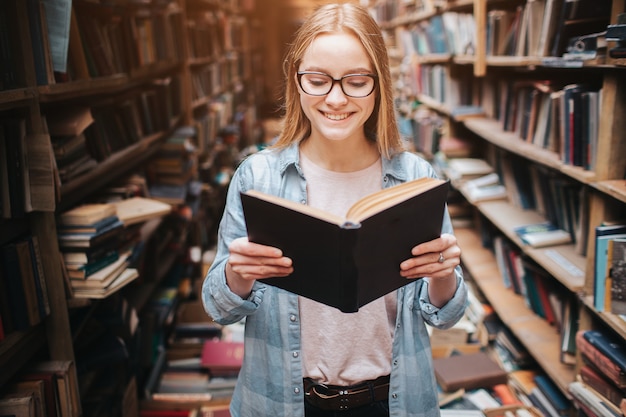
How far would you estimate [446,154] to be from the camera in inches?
143

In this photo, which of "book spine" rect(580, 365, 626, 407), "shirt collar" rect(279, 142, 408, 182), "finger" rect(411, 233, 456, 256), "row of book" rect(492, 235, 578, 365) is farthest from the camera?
"row of book" rect(492, 235, 578, 365)

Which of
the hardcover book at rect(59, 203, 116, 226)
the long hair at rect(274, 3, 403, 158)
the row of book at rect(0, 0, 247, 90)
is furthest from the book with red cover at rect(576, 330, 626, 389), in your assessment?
the row of book at rect(0, 0, 247, 90)

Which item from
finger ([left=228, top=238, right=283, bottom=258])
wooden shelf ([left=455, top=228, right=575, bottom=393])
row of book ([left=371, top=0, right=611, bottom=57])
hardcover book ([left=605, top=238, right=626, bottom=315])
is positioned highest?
row of book ([left=371, top=0, right=611, bottom=57])

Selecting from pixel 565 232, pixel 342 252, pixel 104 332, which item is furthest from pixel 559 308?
pixel 104 332

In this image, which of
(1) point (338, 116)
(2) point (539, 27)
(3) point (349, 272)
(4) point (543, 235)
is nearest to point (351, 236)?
(3) point (349, 272)

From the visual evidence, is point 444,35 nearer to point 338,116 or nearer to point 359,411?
point 338,116

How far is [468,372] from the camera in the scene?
2332mm

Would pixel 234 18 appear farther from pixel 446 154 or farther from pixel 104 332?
pixel 104 332

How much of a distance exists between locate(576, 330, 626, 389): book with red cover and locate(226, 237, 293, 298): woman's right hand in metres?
1.14

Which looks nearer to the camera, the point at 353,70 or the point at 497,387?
the point at 353,70

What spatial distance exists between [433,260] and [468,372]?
149cm

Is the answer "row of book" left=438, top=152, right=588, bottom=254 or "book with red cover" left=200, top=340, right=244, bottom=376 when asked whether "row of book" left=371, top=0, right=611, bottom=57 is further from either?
"book with red cover" left=200, top=340, right=244, bottom=376

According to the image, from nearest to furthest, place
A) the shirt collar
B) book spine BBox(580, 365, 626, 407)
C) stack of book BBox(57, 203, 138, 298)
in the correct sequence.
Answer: the shirt collar < book spine BBox(580, 365, 626, 407) < stack of book BBox(57, 203, 138, 298)

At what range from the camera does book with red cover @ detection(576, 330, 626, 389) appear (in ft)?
5.13
